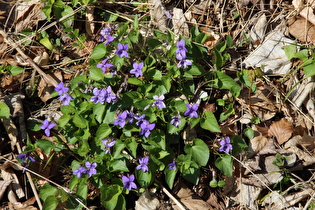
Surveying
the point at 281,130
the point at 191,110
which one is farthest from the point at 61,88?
the point at 281,130

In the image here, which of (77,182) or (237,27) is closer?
(77,182)

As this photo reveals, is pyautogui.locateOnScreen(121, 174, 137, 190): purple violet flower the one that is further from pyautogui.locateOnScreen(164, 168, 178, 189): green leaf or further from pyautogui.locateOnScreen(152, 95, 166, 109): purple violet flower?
pyautogui.locateOnScreen(152, 95, 166, 109): purple violet flower

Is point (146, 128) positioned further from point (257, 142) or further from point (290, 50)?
point (290, 50)

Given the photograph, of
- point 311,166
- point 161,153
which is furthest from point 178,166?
point 311,166

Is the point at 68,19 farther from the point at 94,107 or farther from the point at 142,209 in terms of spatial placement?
the point at 142,209

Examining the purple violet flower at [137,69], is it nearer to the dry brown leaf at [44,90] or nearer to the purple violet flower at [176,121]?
the purple violet flower at [176,121]

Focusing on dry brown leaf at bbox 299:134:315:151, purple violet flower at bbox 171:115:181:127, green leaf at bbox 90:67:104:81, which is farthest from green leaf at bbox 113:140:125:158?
dry brown leaf at bbox 299:134:315:151
